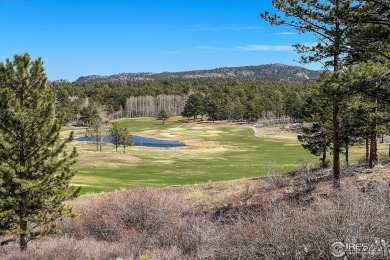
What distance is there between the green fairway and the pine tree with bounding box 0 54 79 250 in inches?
683

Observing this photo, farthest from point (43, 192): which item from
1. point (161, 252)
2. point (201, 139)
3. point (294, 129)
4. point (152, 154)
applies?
point (294, 129)

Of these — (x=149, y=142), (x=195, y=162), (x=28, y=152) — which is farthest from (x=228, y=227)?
(x=149, y=142)

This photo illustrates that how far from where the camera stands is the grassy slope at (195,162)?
44.9m

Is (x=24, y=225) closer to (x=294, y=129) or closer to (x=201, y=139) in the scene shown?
(x=201, y=139)

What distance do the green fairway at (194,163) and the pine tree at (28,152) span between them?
57.0 ft

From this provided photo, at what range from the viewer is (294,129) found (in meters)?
122

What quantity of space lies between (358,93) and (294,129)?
111 m

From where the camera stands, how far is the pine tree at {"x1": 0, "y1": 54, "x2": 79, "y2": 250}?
1397 cm

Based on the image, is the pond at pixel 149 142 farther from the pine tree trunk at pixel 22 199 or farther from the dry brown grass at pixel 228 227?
the pine tree trunk at pixel 22 199

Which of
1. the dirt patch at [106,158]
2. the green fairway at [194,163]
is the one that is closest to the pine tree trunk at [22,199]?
the green fairway at [194,163]

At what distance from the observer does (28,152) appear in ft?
47.9

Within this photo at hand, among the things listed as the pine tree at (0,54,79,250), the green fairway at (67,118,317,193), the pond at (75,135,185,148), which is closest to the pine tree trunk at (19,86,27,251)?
the pine tree at (0,54,79,250)

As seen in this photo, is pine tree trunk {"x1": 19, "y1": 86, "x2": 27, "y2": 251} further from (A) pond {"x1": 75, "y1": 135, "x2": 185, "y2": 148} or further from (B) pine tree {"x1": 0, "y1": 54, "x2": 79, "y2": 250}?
(A) pond {"x1": 75, "y1": 135, "x2": 185, "y2": 148}

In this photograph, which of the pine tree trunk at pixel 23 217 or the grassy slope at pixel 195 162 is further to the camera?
the grassy slope at pixel 195 162
